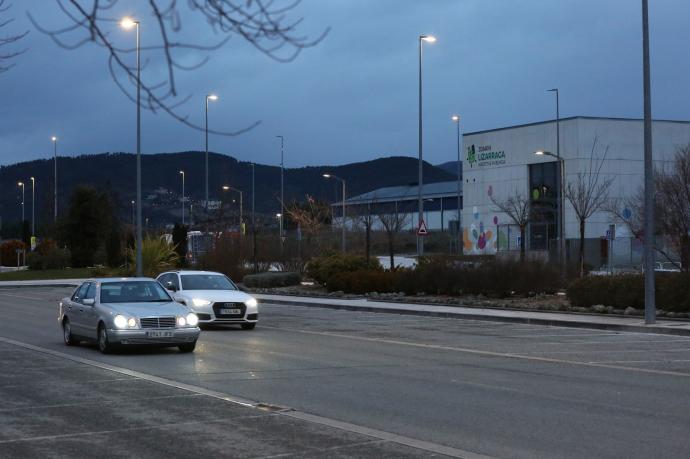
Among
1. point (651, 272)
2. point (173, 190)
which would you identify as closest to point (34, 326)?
point (651, 272)

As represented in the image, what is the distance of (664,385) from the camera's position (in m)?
13.6

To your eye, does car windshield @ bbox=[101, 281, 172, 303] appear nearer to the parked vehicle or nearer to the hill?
the parked vehicle

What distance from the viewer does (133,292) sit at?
18906 millimetres

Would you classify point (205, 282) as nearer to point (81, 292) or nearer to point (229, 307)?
point (229, 307)

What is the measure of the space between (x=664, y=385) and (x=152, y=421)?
7.44 metres

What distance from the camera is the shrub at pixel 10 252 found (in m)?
91.9

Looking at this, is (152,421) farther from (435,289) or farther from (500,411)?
(435,289)

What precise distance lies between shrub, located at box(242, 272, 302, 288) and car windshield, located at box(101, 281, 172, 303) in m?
26.5

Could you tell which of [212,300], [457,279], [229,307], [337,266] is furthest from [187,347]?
[337,266]

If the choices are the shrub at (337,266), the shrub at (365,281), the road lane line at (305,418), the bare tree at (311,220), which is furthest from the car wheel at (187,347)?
the bare tree at (311,220)

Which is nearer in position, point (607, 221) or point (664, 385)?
point (664, 385)

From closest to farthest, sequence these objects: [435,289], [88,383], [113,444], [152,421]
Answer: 1. [113,444]
2. [152,421]
3. [88,383]
4. [435,289]

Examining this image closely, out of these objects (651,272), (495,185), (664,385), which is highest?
(495,185)

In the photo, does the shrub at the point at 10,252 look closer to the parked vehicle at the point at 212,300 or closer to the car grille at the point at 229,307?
the parked vehicle at the point at 212,300
